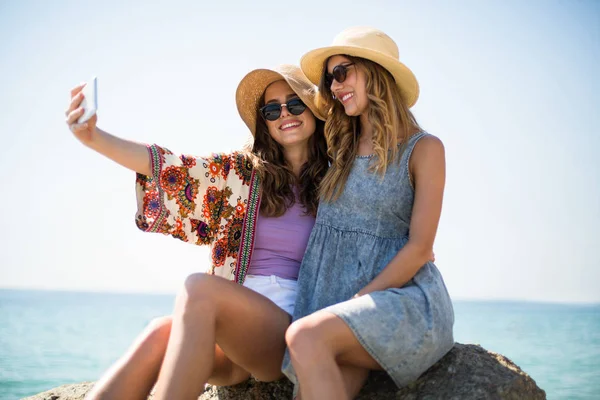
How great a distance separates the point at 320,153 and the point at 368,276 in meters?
1.09

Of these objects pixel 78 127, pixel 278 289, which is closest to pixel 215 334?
pixel 278 289

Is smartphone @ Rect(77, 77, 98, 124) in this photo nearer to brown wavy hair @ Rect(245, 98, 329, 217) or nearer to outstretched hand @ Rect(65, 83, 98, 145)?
outstretched hand @ Rect(65, 83, 98, 145)

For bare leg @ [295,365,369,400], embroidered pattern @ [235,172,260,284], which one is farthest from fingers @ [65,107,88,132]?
bare leg @ [295,365,369,400]

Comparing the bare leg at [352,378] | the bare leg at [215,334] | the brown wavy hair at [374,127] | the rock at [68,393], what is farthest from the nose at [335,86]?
the rock at [68,393]

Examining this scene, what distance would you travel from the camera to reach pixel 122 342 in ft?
70.7

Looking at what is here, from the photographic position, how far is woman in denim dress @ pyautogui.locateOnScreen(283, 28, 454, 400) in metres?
2.66

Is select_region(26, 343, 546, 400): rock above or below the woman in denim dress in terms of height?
below

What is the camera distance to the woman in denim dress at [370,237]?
266 cm

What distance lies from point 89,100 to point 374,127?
1.52 m

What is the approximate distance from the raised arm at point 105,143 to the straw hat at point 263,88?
913 millimetres

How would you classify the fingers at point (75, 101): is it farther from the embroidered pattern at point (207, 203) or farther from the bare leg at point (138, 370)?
the bare leg at point (138, 370)

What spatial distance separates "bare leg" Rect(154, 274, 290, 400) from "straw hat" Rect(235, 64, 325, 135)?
1.40 m

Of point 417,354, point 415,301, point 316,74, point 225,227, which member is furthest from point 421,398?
point 316,74

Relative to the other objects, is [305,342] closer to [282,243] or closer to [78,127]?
[282,243]
